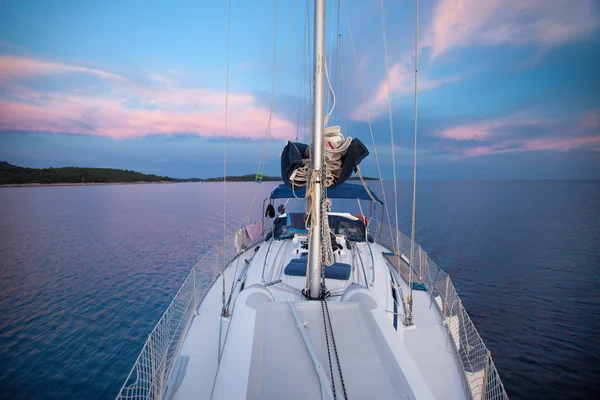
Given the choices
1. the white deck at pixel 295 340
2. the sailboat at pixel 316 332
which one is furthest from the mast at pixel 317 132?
the white deck at pixel 295 340

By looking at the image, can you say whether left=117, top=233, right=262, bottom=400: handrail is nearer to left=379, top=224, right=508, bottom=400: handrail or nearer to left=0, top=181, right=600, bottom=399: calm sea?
left=0, top=181, right=600, bottom=399: calm sea

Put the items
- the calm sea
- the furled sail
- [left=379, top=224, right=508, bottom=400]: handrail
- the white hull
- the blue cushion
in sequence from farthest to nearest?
the calm sea → the blue cushion → the furled sail → [left=379, top=224, right=508, bottom=400]: handrail → the white hull

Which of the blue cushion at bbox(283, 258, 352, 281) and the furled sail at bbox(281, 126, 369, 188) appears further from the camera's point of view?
the blue cushion at bbox(283, 258, 352, 281)

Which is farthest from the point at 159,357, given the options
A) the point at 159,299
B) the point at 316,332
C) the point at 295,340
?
the point at 159,299

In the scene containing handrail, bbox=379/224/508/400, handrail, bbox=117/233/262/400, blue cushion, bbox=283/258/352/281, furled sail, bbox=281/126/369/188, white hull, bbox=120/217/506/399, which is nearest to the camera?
white hull, bbox=120/217/506/399

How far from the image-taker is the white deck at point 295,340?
2256 millimetres

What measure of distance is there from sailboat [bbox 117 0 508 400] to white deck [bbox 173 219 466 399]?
1 centimetres

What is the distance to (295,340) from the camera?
2729 mm

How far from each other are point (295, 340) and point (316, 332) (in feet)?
0.81

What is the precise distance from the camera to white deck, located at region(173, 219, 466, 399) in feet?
7.40

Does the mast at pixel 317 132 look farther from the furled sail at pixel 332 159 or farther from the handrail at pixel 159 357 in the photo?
the handrail at pixel 159 357

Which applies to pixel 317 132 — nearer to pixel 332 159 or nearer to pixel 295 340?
pixel 332 159

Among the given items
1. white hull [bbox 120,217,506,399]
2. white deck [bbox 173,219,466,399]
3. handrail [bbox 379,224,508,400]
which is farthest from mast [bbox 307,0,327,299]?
handrail [bbox 379,224,508,400]

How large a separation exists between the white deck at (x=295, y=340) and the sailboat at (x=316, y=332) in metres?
0.01
